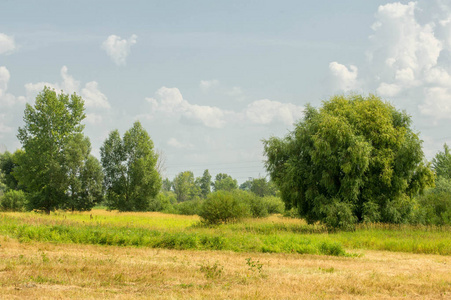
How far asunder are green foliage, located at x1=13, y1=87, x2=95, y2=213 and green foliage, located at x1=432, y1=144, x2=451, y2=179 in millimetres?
56921

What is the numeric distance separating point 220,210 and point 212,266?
56.7ft

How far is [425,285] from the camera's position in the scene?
10.1 m

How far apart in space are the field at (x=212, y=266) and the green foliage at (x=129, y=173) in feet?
114

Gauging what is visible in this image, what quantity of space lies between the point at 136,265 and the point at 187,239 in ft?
16.9

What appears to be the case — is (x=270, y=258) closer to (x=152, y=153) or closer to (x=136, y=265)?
(x=136, y=265)

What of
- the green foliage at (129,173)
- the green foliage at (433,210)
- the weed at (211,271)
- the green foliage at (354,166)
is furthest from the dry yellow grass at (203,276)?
the green foliage at (129,173)

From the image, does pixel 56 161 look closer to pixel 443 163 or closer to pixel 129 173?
pixel 129 173

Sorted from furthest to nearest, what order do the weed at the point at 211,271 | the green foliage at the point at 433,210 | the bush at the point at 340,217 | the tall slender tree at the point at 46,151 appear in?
1. the tall slender tree at the point at 46,151
2. the green foliage at the point at 433,210
3. the bush at the point at 340,217
4. the weed at the point at 211,271

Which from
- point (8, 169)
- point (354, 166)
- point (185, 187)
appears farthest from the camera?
point (185, 187)

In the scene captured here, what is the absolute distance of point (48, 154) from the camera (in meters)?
43.8

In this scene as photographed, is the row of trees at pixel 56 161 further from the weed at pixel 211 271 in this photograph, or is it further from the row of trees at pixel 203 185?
the row of trees at pixel 203 185

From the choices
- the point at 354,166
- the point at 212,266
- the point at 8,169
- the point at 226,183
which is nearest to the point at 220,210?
the point at 354,166

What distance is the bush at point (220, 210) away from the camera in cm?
2905

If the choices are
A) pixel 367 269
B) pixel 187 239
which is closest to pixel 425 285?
pixel 367 269
